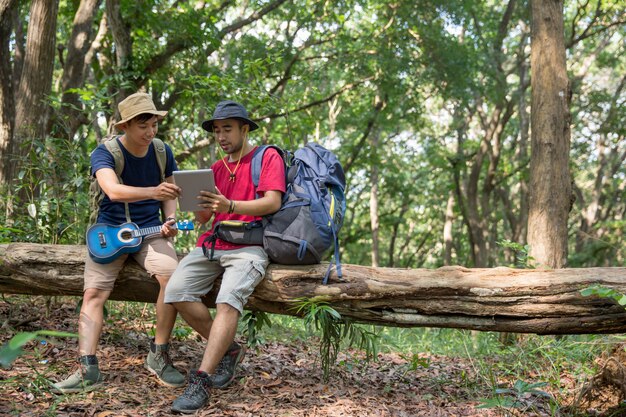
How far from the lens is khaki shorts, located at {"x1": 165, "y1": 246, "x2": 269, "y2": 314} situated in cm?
429

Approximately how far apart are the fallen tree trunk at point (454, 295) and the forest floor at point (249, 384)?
23.2 inches

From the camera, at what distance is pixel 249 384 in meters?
4.68

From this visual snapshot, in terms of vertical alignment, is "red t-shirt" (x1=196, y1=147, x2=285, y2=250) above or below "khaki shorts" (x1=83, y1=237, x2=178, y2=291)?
above

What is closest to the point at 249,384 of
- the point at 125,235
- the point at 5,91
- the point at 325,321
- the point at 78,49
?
the point at 325,321

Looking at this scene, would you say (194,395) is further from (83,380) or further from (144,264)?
(144,264)

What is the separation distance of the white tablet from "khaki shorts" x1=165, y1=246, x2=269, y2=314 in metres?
0.48

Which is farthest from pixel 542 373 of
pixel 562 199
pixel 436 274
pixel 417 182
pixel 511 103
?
pixel 417 182

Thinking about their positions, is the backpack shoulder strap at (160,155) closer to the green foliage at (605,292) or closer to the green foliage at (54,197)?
the green foliage at (54,197)

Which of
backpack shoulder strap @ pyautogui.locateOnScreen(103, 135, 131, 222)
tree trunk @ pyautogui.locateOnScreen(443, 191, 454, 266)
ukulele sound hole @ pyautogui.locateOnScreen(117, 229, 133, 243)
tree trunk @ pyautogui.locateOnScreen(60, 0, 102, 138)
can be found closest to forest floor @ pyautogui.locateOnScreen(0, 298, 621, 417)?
ukulele sound hole @ pyautogui.locateOnScreen(117, 229, 133, 243)

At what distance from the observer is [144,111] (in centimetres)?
439

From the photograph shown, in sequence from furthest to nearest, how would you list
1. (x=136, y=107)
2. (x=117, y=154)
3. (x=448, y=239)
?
(x=448, y=239) → (x=117, y=154) → (x=136, y=107)

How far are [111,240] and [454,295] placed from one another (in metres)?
2.62

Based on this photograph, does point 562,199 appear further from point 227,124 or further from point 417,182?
point 417,182

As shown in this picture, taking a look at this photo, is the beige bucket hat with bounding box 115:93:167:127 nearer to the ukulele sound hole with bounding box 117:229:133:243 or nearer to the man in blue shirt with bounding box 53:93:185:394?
the man in blue shirt with bounding box 53:93:185:394
